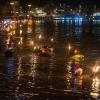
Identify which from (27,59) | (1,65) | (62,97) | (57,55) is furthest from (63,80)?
(57,55)

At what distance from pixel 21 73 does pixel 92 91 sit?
9378 mm

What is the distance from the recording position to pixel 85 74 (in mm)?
38250

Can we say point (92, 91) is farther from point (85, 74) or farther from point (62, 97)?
point (85, 74)

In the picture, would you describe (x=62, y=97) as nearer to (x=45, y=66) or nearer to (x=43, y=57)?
(x=45, y=66)

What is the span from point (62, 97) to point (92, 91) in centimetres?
298

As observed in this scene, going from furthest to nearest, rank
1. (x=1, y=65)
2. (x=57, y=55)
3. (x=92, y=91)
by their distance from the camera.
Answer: (x=57, y=55)
(x=1, y=65)
(x=92, y=91)

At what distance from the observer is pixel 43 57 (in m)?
52.0

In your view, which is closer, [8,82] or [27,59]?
[8,82]

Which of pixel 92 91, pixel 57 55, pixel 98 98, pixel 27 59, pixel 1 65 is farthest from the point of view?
pixel 57 55

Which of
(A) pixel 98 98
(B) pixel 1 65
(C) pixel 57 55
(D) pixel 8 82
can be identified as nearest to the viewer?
(A) pixel 98 98

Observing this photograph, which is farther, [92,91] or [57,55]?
[57,55]

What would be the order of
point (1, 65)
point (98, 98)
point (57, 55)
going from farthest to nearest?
point (57, 55), point (1, 65), point (98, 98)

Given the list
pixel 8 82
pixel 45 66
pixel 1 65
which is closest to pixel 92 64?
pixel 45 66

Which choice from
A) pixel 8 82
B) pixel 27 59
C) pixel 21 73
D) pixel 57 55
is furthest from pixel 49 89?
pixel 57 55
